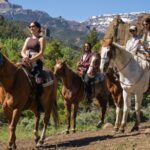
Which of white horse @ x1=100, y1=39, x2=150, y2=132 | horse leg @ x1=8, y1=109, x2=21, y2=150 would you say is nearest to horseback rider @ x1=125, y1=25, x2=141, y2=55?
white horse @ x1=100, y1=39, x2=150, y2=132

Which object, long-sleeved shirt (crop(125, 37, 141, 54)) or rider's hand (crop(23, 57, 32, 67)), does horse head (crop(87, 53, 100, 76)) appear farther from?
rider's hand (crop(23, 57, 32, 67))

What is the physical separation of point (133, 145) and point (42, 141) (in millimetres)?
2714

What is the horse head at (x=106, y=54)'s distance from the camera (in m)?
11.4

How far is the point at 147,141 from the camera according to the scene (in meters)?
10.4

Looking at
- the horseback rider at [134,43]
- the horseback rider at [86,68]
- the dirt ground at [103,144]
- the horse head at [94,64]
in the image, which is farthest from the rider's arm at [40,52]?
the horseback rider at [86,68]

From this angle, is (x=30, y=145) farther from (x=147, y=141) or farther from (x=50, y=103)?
(x=147, y=141)

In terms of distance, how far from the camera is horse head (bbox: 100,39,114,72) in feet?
37.3

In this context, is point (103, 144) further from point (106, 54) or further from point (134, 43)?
point (134, 43)

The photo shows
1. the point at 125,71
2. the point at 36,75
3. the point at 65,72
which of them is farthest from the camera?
the point at 65,72

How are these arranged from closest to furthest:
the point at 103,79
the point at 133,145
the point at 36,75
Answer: the point at 133,145 → the point at 36,75 → the point at 103,79

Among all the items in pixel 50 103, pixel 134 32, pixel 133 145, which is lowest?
pixel 133 145

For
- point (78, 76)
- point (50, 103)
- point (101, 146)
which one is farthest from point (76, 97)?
point (101, 146)

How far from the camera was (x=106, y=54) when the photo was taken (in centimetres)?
1146

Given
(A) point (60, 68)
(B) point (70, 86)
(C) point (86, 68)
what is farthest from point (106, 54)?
(C) point (86, 68)
